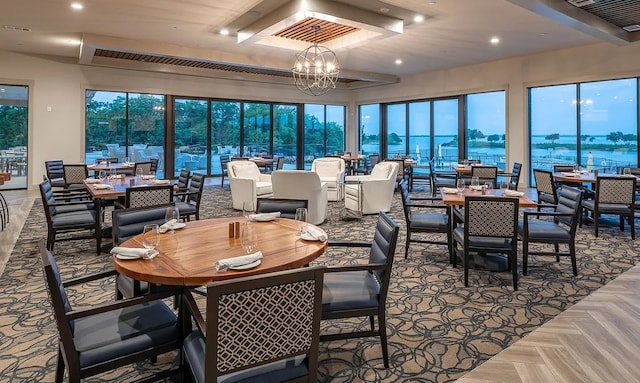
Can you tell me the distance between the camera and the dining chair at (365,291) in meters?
2.36

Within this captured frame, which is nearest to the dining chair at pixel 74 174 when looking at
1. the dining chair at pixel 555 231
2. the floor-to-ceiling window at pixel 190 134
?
the floor-to-ceiling window at pixel 190 134

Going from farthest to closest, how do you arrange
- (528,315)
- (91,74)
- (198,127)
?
1. (198,127)
2. (91,74)
3. (528,315)

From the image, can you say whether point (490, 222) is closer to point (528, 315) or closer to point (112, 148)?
point (528, 315)

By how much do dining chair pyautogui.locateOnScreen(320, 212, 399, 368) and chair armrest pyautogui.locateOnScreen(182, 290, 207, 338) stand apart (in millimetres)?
700

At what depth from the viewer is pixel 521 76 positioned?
36.6 feet

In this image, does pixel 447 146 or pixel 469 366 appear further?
pixel 447 146

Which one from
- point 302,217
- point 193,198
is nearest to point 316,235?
point 302,217

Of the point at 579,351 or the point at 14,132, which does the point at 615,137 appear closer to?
the point at 579,351

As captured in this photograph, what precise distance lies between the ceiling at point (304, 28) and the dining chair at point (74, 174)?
2580 mm

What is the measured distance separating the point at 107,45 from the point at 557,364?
31.1 ft

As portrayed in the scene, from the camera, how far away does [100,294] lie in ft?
12.3

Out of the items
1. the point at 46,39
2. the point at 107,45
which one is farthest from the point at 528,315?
the point at 46,39

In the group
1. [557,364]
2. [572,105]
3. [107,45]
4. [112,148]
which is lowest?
[557,364]

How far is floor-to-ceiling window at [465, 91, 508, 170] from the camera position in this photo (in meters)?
12.2
